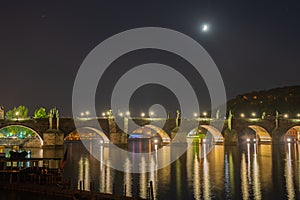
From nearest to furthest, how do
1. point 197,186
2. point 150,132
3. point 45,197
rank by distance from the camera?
point 45,197, point 197,186, point 150,132

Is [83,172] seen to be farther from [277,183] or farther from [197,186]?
[277,183]

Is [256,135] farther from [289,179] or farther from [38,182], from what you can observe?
[38,182]

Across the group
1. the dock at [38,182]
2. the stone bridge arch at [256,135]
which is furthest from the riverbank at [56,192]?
the stone bridge arch at [256,135]

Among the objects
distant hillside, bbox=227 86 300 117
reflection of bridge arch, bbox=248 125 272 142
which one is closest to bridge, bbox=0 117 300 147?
reflection of bridge arch, bbox=248 125 272 142

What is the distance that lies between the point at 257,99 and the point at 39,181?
4409 inches

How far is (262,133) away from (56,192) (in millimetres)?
80337

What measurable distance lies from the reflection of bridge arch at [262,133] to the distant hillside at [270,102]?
18.8 metres

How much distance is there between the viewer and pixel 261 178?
33.3m

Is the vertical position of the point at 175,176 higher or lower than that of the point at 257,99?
lower

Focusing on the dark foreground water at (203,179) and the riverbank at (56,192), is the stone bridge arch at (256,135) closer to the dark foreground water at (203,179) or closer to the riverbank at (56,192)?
the dark foreground water at (203,179)

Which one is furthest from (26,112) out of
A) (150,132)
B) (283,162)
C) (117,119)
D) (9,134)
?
(283,162)

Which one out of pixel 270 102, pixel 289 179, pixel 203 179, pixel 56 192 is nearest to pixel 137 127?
pixel 203 179

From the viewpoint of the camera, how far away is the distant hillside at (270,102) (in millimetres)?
115312

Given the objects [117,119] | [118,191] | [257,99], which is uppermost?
[257,99]
